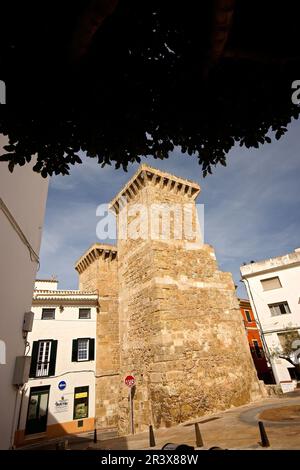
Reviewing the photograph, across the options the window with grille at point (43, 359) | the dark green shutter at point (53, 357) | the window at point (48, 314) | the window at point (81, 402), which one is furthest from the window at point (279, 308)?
the window with grille at point (43, 359)

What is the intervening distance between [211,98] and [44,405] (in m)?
17.8

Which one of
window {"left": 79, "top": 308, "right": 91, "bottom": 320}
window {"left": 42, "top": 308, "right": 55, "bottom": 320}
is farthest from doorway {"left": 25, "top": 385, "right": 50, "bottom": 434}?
window {"left": 79, "top": 308, "right": 91, "bottom": 320}

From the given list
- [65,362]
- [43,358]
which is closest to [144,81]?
[43,358]

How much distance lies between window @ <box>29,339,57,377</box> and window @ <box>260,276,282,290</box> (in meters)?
16.5

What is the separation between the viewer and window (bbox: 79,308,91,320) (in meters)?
18.2

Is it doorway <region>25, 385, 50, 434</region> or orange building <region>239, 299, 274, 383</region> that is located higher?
orange building <region>239, 299, 274, 383</region>

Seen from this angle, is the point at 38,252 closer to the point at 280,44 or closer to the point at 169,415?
the point at 280,44

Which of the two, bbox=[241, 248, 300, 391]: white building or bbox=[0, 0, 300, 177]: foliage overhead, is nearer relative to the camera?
bbox=[0, 0, 300, 177]: foliage overhead

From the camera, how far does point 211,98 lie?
299 centimetres

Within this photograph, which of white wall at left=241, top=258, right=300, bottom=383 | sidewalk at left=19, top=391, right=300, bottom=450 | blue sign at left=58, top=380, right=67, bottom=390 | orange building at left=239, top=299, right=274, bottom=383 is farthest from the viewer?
orange building at left=239, top=299, right=274, bottom=383

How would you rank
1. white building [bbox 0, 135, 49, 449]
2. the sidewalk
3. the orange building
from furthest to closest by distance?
the orange building
the sidewalk
white building [bbox 0, 135, 49, 449]

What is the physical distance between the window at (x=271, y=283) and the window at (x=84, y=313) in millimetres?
14075

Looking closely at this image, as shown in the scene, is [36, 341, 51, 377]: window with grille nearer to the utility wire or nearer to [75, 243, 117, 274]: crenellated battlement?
[75, 243, 117, 274]: crenellated battlement
